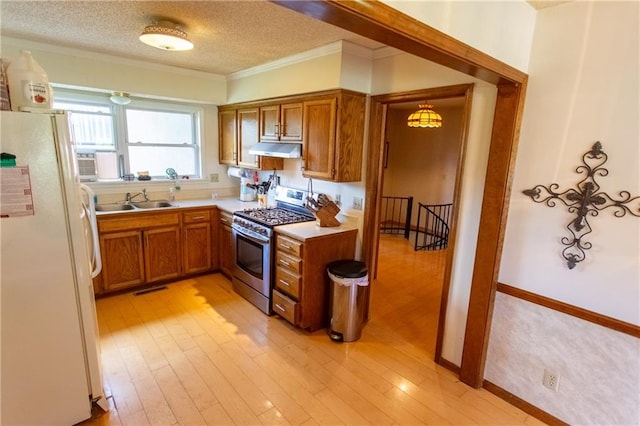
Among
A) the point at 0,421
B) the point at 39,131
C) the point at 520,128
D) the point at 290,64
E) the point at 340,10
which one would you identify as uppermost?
the point at 290,64

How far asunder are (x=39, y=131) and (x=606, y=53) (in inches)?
117

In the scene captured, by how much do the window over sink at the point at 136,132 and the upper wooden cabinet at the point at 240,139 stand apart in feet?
1.10

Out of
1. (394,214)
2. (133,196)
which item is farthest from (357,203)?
(394,214)

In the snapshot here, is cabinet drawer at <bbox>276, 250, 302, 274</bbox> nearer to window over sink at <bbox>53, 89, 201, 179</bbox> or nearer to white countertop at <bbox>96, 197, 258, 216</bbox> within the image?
white countertop at <bbox>96, 197, 258, 216</bbox>

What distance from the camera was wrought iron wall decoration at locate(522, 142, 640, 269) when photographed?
1.77 meters

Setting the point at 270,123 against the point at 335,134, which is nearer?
the point at 335,134

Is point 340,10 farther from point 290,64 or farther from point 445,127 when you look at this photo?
point 445,127

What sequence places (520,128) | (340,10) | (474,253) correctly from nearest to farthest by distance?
(340,10) < (520,128) < (474,253)

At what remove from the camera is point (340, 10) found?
39.9 inches

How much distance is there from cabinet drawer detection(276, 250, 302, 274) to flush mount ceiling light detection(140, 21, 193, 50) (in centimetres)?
188

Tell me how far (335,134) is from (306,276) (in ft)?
4.21

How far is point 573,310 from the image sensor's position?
1951 mm

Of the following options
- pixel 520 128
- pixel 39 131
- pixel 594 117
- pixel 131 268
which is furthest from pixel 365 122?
pixel 131 268

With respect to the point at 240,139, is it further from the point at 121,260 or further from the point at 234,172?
the point at 121,260
